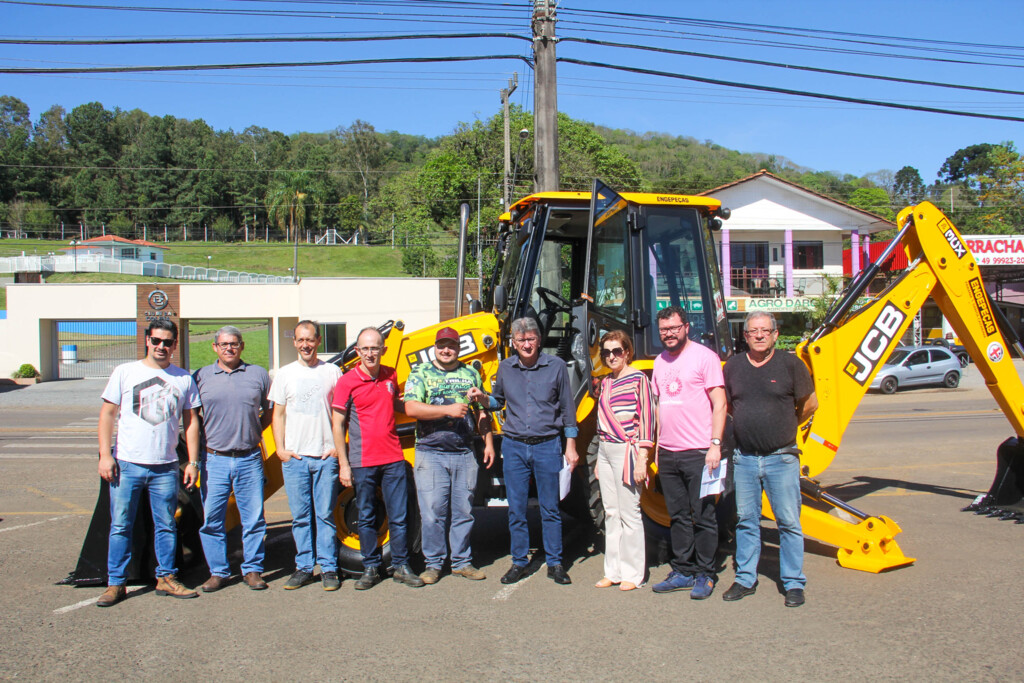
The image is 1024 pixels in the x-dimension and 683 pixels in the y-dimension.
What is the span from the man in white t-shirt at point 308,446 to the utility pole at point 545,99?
24.7ft

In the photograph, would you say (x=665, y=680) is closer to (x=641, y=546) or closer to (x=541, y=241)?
(x=641, y=546)

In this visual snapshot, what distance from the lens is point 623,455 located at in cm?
528

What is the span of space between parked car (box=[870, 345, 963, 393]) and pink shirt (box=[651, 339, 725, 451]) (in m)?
19.6

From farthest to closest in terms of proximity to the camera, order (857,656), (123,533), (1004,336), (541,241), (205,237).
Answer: (205,237)
(1004,336)
(541,241)
(123,533)
(857,656)

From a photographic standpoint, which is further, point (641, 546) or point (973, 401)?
point (973, 401)

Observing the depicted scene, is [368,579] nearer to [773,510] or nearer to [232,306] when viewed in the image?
[773,510]

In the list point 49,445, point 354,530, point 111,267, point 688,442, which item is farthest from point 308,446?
point 111,267

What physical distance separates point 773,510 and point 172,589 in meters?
4.19

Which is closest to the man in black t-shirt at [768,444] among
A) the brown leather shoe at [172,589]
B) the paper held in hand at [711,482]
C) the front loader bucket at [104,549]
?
the paper held in hand at [711,482]

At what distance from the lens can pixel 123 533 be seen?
→ 516 cm

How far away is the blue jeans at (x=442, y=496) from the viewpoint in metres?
5.53

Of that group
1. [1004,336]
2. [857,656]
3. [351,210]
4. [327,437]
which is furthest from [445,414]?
[351,210]

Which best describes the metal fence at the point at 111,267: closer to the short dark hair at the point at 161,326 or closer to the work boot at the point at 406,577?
the short dark hair at the point at 161,326

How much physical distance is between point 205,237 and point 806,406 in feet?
288
